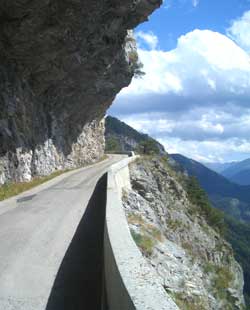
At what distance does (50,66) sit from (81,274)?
2248cm

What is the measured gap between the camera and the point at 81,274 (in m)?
A: 9.38

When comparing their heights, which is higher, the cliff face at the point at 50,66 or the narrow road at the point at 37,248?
the cliff face at the point at 50,66

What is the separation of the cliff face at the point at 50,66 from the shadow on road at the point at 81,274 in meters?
13.0

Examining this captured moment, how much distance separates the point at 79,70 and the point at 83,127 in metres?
19.0

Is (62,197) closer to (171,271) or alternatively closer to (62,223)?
(62,223)

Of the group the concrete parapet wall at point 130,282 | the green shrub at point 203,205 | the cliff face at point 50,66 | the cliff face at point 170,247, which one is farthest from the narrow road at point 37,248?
the green shrub at point 203,205

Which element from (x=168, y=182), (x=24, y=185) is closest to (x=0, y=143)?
(x=24, y=185)

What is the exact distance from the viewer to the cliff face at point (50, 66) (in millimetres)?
23641

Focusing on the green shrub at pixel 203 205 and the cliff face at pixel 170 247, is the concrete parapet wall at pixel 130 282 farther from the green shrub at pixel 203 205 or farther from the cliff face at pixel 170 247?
the green shrub at pixel 203 205

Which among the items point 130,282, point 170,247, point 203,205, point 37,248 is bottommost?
point 203,205

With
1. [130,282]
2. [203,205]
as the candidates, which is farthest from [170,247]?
[203,205]

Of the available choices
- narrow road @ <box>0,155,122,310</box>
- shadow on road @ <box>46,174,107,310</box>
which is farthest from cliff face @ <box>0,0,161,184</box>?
shadow on road @ <box>46,174,107,310</box>

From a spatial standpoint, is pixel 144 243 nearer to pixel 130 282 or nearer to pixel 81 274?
pixel 81 274

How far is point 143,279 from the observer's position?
558cm
